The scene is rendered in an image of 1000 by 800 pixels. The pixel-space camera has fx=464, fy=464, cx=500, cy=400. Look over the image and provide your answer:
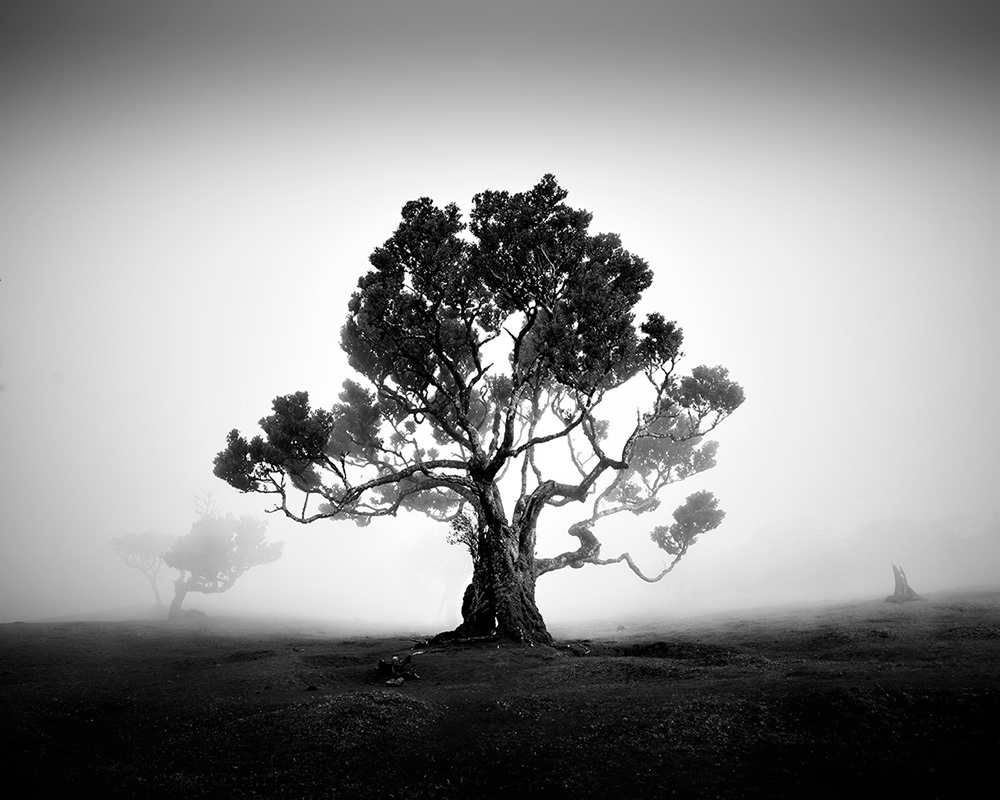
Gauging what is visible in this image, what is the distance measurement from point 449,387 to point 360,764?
20218mm

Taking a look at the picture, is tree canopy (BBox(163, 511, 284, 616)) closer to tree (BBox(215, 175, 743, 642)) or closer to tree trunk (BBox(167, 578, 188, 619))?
tree trunk (BBox(167, 578, 188, 619))

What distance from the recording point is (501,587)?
20828 mm

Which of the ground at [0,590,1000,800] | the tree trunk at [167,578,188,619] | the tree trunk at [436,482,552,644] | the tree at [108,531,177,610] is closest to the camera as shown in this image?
the ground at [0,590,1000,800]

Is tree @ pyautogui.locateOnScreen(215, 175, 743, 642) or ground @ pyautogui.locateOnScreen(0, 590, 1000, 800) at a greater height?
tree @ pyautogui.locateOnScreen(215, 175, 743, 642)

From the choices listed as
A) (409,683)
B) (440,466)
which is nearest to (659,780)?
(409,683)

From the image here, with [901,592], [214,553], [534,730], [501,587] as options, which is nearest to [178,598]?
[214,553]

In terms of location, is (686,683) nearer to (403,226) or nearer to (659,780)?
(659,780)

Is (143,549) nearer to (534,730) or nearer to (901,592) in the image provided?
(534,730)

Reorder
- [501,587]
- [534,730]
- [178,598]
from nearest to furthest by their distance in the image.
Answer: [534,730] < [501,587] < [178,598]

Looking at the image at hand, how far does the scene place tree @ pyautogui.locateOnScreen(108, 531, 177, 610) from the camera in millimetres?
71438

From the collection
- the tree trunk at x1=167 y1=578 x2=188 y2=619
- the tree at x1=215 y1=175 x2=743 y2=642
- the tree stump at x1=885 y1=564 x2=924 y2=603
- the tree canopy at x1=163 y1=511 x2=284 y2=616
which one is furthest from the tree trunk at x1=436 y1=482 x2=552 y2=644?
the tree canopy at x1=163 y1=511 x2=284 y2=616

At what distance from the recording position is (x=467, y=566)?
9025 centimetres

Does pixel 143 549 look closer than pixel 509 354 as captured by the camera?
No

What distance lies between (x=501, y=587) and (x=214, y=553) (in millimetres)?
57551
